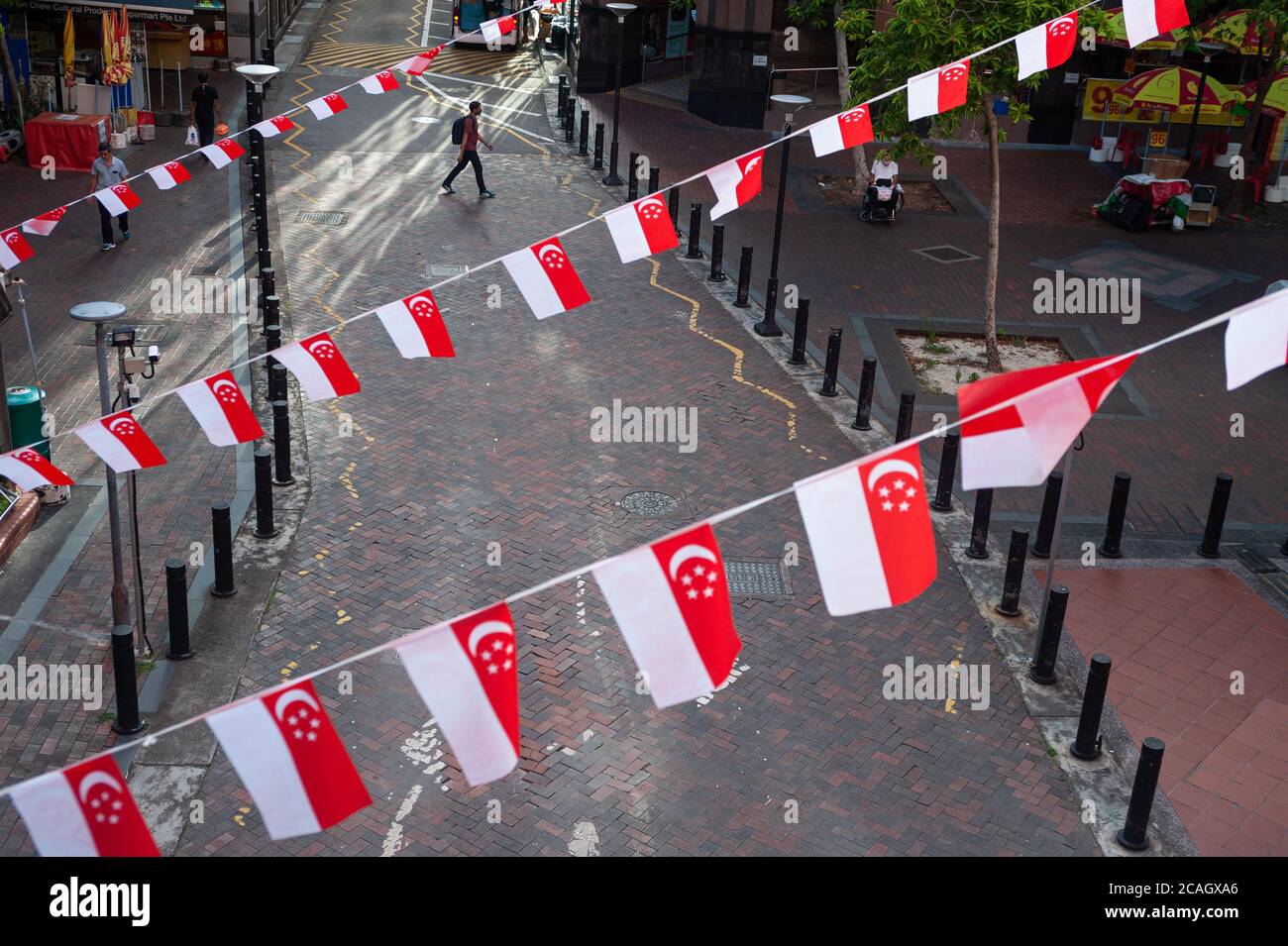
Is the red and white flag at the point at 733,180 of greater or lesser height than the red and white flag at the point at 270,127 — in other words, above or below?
above

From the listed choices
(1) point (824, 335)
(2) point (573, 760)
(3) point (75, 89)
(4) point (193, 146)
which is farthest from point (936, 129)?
(3) point (75, 89)

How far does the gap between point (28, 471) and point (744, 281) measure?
12.5 meters

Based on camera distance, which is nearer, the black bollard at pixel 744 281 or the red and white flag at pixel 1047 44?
the red and white flag at pixel 1047 44

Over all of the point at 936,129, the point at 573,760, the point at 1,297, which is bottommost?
the point at 573,760

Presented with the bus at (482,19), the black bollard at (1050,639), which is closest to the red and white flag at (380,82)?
the black bollard at (1050,639)

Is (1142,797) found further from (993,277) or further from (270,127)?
(270,127)

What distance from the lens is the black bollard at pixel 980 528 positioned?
1308 centimetres

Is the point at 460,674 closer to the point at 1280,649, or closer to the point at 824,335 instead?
the point at 1280,649

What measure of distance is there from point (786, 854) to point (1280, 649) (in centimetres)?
553

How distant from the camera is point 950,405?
16719 mm

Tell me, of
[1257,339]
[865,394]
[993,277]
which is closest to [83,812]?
[1257,339]

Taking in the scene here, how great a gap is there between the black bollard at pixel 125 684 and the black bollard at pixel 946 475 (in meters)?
7.95

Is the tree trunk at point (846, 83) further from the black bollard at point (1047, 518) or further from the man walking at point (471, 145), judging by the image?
the black bollard at point (1047, 518)

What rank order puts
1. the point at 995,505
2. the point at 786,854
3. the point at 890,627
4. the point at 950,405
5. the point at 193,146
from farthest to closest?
the point at 193,146 → the point at 950,405 → the point at 995,505 → the point at 890,627 → the point at 786,854
